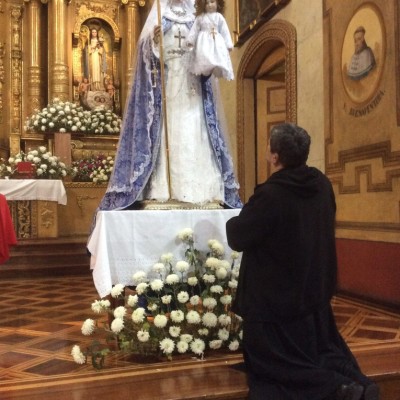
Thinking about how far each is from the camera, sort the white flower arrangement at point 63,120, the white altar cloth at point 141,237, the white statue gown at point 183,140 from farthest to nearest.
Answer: the white flower arrangement at point 63,120, the white statue gown at point 183,140, the white altar cloth at point 141,237

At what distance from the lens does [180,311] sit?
265 centimetres

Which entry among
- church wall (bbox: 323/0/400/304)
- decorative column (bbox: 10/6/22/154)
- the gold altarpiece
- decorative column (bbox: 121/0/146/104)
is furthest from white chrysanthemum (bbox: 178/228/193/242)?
decorative column (bbox: 121/0/146/104)

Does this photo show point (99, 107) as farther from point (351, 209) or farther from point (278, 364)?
point (278, 364)

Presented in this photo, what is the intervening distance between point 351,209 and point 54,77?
674cm

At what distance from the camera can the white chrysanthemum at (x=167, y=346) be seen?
258 centimetres

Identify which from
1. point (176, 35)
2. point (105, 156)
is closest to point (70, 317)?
point (176, 35)

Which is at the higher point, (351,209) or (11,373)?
(351,209)

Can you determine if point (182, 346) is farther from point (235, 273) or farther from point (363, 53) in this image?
point (363, 53)

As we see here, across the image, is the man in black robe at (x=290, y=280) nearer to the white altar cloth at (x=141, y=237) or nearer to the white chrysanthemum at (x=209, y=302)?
the white chrysanthemum at (x=209, y=302)

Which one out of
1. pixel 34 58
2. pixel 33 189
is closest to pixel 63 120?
pixel 33 189

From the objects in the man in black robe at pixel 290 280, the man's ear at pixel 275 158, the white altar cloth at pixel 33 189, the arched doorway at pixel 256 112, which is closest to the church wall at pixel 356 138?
the arched doorway at pixel 256 112

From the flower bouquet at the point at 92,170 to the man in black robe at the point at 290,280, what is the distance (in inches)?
217

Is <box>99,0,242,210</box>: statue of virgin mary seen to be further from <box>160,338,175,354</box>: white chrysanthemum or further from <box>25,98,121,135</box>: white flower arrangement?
<box>25,98,121,135</box>: white flower arrangement

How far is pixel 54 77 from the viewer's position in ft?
31.8
